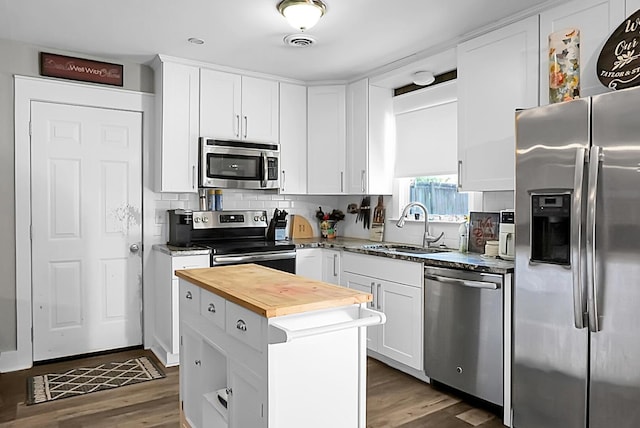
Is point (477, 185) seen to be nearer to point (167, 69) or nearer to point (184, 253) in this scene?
point (184, 253)

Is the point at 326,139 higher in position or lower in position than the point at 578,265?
higher

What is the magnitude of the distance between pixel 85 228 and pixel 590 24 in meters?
3.87

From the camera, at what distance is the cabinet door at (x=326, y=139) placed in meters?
4.52

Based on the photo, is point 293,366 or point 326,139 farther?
point 326,139

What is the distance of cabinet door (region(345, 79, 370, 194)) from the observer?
4301mm

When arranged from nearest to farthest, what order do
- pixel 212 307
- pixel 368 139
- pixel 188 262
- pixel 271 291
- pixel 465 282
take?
1. pixel 271 291
2. pixel 212 307
3. pixel 465 282
4. pixel 188 262
5. pixel 368 139

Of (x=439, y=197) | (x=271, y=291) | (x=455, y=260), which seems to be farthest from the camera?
(x=439, y=197)

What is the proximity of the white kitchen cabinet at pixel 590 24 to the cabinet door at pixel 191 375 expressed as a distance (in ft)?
8.14

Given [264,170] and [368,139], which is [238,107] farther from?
[368,139]

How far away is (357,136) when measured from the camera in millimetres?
4387

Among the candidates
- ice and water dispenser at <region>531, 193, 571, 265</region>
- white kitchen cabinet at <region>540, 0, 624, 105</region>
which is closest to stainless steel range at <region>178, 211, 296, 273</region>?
ice and water dispenser at <region>531, 193, 571, 265</region>

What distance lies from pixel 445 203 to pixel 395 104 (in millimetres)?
1112

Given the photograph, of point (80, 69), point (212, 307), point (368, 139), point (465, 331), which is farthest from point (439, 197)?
Answer: point (80, 69)

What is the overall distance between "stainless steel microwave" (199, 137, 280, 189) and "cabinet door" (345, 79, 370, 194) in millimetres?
703
